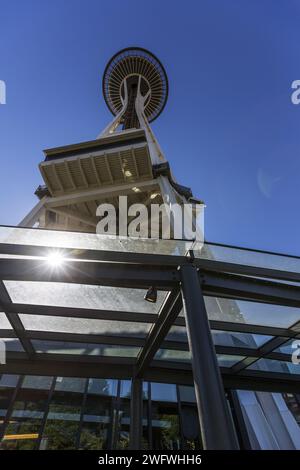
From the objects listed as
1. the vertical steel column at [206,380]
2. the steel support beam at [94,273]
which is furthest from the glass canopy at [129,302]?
the vertical steel column at [206,380]

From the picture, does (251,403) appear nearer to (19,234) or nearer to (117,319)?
(117,319)

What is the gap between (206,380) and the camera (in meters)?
3.03

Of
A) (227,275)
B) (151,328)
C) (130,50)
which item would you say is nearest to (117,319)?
(151,328)

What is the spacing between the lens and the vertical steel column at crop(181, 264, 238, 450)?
2.74 m

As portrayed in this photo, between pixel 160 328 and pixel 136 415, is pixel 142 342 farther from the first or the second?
pixel 136 415

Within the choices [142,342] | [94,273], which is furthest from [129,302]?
[142,342]

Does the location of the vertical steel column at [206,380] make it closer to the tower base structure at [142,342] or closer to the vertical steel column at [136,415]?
the tower base structure at [142,342]

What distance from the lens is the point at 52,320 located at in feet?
17.5

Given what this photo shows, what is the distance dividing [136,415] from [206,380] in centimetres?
392

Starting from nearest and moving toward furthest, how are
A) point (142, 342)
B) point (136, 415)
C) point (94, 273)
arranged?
point (94, 273) → point (142, 342) → point (136, 415)

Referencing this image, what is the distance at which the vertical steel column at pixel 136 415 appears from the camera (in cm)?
574

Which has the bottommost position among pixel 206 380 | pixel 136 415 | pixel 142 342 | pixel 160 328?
pixel 206 380

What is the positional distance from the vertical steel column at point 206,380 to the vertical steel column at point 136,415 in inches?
143
